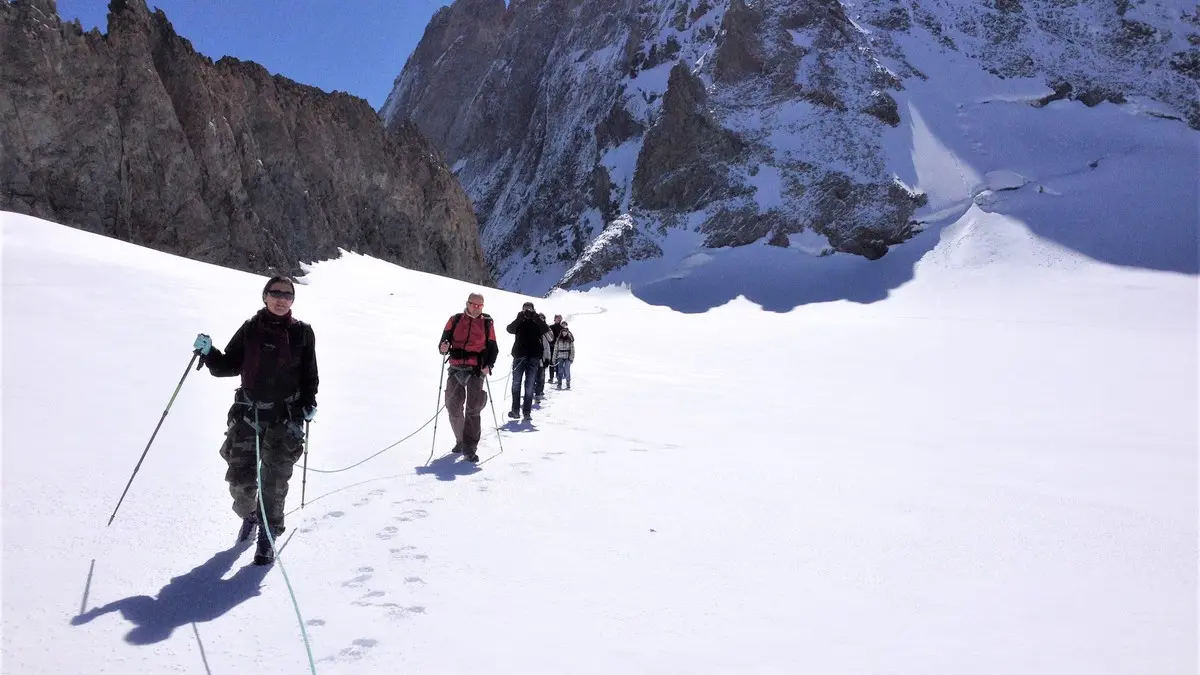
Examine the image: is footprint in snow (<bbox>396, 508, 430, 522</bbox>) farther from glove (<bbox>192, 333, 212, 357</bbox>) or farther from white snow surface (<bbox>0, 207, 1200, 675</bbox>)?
glove (<bbox>192, 333, 212, 357</bbox>)

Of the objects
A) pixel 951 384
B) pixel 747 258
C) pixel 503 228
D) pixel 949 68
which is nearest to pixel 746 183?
pixel 747 258

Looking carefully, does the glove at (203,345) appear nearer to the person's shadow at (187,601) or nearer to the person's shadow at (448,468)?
the person's shadow at (187,601)

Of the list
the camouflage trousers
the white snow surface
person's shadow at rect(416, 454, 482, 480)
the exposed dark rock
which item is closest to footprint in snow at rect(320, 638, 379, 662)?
the white snow surface

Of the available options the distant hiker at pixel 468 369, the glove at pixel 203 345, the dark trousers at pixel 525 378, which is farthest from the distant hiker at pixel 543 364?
the glove at pixel 203 345

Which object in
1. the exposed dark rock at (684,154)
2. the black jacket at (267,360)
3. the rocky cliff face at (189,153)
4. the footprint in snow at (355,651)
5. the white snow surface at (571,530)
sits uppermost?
the exposed dark rock at (684,154)

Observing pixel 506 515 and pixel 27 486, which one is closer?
pixel 27 486

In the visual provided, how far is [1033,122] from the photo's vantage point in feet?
208

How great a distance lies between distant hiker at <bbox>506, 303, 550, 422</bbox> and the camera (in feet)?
30.8

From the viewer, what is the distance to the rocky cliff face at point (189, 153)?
2659 cm

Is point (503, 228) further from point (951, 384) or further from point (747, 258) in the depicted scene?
point (951, 384)

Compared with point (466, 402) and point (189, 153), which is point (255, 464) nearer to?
point (466, 402)

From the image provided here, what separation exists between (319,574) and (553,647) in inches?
63.0

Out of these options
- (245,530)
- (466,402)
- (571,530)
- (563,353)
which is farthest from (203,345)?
(563,353)

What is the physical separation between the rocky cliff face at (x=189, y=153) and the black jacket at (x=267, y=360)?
2843cm
